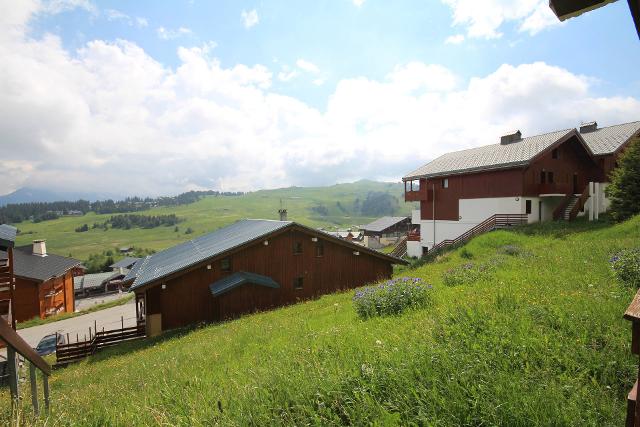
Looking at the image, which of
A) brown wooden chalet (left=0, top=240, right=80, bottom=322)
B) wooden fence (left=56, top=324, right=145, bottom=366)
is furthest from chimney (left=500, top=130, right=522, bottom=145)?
brown wooden chalet (left=0, top=240, right=80, bottom=322)

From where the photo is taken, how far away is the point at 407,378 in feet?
13.6

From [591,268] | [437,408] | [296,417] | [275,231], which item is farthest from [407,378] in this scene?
[275,231]

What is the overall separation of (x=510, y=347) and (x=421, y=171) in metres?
34.4

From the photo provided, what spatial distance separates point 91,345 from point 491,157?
35.6m

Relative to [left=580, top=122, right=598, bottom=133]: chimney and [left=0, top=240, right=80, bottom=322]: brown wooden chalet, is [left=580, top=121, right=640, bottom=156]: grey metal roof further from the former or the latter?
[left=0, top=240, right=80, bottom=322]: brown wooden chalet

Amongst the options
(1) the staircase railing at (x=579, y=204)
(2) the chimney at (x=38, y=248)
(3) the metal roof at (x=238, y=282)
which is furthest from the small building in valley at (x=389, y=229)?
(2) the chimney at (x=38, y=248)

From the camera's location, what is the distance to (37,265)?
40.8 metres

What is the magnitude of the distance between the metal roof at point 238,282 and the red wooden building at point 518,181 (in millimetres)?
20747

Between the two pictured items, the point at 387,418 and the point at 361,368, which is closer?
the point at 387,418

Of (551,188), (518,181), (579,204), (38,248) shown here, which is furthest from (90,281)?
(579,204)

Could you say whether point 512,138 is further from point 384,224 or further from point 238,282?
point 384,224

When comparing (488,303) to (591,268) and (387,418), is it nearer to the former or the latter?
(387,418)

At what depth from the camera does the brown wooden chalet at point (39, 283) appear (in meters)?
37.1

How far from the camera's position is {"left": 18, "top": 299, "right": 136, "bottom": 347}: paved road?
32.0m
